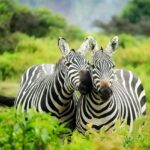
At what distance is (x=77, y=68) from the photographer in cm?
871

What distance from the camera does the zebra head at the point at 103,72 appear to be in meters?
8.36

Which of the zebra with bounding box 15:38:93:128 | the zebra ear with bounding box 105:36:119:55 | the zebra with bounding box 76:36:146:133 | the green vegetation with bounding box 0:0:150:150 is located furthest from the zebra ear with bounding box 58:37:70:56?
the green vegetation with bounding box 0:0:150:150

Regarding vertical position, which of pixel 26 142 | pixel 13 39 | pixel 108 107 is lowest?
pixel 26 142

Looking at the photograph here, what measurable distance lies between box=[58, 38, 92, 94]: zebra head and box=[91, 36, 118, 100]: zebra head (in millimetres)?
98

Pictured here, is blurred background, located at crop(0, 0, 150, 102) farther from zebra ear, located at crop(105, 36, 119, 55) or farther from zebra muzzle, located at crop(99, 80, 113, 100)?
zebra muzzle, located at crop(99, 80, 113, 100)

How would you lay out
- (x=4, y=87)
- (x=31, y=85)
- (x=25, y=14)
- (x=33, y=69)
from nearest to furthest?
(x=31, y=85) < (x=33, y=69) < (x=4, y=87) < (x=25, y=14)

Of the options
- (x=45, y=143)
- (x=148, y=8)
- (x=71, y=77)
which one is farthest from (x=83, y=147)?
(x=148, y=8)

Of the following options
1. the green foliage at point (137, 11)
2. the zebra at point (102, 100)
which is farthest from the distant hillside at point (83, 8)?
the zebra at point (102, 100)

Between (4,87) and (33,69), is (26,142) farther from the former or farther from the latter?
(4,87)

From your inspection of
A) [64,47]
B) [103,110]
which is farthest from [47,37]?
[103,110]

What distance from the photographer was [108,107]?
884 cm

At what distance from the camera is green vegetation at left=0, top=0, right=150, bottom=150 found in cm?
524

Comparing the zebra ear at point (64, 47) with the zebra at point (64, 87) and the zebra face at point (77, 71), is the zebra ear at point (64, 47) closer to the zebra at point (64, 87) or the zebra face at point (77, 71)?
the zebra at point (64, 87)

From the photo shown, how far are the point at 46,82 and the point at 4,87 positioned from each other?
5.70m
